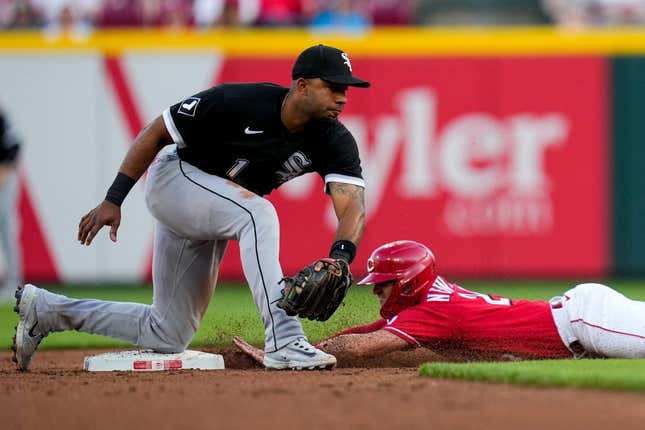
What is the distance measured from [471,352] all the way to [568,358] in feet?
1.64

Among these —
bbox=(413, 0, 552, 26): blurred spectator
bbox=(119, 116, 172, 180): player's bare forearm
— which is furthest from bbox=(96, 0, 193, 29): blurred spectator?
bbox=(119, 116, 172, 180): player's bare forearm

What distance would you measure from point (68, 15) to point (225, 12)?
70.2 inches

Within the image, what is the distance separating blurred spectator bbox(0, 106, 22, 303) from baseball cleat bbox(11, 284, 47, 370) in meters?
5.72

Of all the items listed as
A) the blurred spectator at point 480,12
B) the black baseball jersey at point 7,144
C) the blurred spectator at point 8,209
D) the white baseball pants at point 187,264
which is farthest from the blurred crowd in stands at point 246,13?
the white baseball pants at point 187,264

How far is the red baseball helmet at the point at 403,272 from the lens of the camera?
244 inches

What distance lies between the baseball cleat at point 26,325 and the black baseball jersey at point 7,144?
6.05 m

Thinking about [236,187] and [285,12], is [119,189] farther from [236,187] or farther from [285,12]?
[285,12]

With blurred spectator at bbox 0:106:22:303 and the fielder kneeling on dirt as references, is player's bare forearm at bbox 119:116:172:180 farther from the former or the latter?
blurred spectator at bbox 0:106:22:303

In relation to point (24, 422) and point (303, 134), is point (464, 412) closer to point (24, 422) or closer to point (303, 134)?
point (24, 422)

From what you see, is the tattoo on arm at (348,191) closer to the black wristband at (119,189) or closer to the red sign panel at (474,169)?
the black wristband at (119,189)

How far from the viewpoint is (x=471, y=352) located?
A: 6.34m

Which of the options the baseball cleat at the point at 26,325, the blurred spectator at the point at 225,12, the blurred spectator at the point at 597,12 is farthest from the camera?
the blurred spectator at the point at 597,12

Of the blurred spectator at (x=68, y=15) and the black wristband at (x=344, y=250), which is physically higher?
the black wristband at (x=344, y=250)

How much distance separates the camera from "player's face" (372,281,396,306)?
627 centimetres
